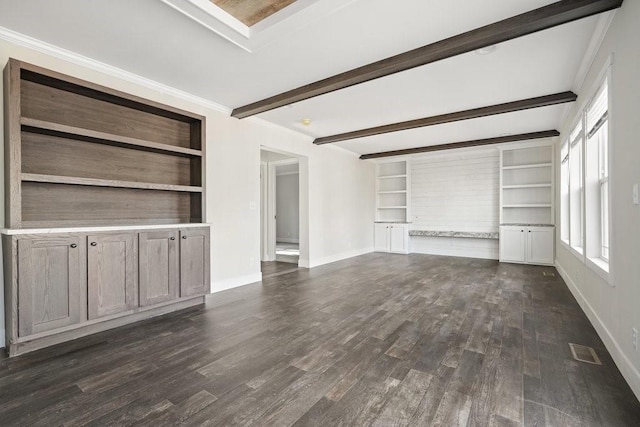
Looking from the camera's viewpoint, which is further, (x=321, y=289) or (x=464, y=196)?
(x=464, y=196)

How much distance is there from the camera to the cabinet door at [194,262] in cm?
337

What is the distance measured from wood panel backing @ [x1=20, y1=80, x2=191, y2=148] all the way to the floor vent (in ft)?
14.2

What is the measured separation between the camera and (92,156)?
3059mm

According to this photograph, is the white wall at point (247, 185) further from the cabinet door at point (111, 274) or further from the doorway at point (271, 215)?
the cabinet door at point (111, 274)

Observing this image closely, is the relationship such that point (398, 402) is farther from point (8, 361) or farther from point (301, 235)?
point (301, 235)

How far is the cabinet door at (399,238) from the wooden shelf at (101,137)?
17.9ft

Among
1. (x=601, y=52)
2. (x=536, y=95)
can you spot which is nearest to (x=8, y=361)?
(x=601, y=52)

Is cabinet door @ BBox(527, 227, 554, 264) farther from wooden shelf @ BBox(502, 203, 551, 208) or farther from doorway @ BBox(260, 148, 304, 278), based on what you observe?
doorway @ BBox(260, 148, 304, 278)

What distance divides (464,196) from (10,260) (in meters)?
7.64

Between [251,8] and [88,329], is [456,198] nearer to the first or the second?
[251,8]

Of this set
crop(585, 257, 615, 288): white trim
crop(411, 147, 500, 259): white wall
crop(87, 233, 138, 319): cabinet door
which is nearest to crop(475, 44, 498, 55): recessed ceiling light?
crop(585, 257, 615, 288): white trim

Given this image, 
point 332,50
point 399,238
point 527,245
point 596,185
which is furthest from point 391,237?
point 332,50

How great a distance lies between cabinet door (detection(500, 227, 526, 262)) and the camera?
6.16 metres

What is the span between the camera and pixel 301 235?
606cm
